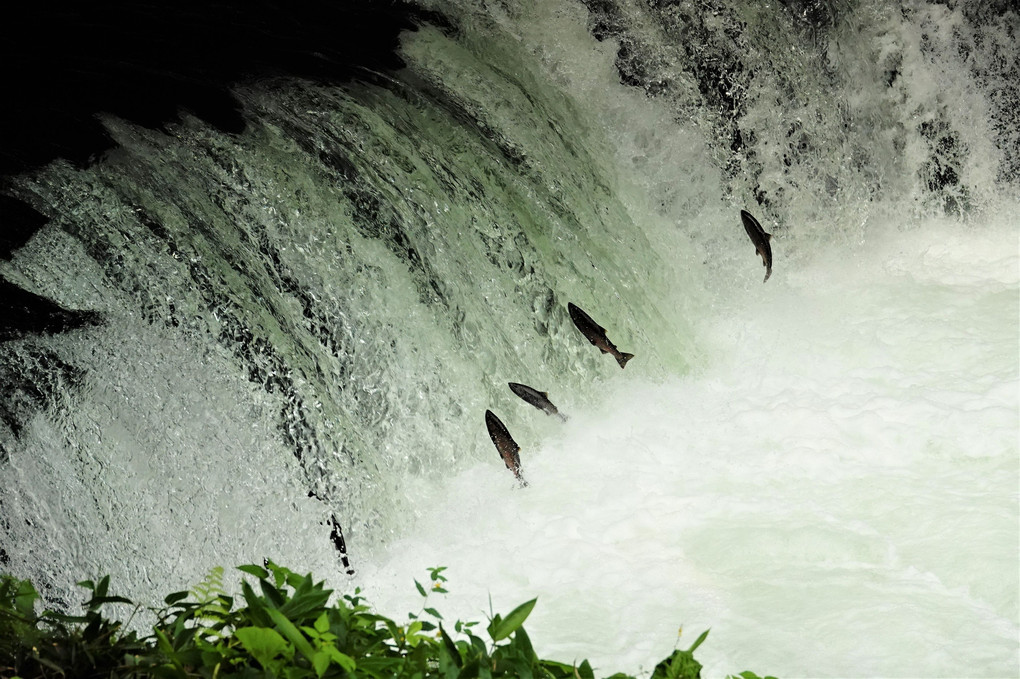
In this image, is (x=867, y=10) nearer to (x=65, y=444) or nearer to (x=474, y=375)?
(x=474, y=375)

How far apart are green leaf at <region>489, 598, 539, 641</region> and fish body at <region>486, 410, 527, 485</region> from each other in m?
2.07

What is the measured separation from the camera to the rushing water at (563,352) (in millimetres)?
2926

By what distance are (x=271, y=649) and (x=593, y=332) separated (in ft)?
9.01

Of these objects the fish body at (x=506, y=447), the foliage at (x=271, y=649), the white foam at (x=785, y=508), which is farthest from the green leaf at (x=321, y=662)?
the fish body at (x=506, y=447)

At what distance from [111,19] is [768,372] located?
3251 mm

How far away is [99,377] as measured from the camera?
3221mm

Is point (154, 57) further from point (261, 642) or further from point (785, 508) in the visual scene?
point (261, 642)

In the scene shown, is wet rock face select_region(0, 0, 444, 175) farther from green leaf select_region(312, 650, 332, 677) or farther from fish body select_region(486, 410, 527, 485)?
green leaf select_region(312, 650, 332, 677)

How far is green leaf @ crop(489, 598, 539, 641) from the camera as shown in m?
1.32

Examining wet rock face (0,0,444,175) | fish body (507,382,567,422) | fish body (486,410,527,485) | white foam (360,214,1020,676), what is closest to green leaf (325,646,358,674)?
white foam (360,214,1020,676)

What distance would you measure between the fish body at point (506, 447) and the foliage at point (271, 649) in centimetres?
205

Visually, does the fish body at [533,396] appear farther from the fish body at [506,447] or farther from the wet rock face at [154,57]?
the wet rock face at [154,57]

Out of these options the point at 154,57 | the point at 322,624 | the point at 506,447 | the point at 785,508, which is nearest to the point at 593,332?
the point at 506,447

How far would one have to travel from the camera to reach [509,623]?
4.34ft
